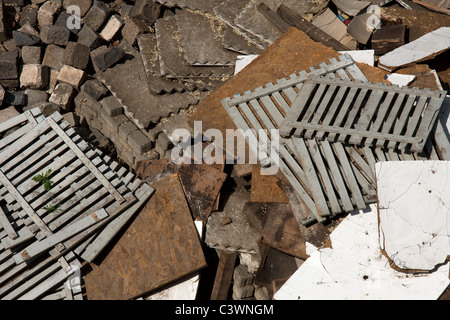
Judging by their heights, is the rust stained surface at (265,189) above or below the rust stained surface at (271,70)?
below

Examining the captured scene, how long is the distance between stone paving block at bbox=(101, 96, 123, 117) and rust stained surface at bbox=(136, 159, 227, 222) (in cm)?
127

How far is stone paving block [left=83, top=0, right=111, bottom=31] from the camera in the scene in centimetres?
713

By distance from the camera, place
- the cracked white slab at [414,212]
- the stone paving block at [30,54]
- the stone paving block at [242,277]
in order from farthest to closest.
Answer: the stone paving block at [30,54] < the stone paving block at [242,277] < the cracked white slab at [414,212]

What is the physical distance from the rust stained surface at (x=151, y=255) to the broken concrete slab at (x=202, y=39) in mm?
2116

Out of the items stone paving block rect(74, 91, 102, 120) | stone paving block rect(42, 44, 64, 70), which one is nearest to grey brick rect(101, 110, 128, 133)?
stone paving block rect(74, 91, 102, 120)

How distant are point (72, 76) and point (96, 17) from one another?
1.13 m

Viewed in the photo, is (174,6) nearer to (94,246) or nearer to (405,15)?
(405,15)

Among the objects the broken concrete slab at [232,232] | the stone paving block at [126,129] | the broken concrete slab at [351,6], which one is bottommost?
the broken concrete slab at [232,232]

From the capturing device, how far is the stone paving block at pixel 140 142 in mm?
6035

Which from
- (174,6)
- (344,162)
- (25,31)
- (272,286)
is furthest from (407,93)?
(25,31)

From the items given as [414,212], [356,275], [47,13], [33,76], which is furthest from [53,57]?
[414,212]

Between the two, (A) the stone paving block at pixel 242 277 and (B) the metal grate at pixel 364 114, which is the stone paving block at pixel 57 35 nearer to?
(B) the metal grate at pixel 364 114

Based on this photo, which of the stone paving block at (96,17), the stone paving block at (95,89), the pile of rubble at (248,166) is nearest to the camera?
the pile of rubble at (248,166)

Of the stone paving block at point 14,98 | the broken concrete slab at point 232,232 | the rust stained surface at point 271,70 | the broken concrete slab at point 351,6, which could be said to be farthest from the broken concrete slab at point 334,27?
the stone paving block at point 14,98
